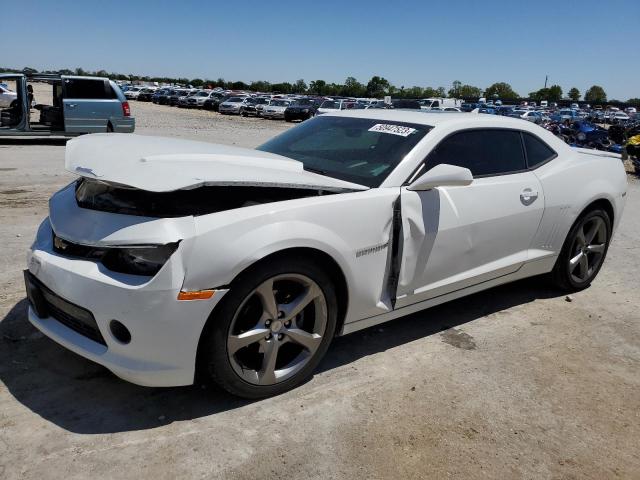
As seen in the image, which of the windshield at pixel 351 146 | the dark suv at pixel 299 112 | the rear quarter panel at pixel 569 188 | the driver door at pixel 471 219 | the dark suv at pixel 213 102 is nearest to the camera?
the driver door at pixel 471 219

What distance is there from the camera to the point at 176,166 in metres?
2.69

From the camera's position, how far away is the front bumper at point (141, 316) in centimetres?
237

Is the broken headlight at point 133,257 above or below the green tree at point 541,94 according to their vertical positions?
below

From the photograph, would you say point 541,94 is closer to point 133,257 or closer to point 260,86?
point 260,86

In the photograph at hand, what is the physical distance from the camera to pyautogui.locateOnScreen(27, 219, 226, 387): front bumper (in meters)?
2.37

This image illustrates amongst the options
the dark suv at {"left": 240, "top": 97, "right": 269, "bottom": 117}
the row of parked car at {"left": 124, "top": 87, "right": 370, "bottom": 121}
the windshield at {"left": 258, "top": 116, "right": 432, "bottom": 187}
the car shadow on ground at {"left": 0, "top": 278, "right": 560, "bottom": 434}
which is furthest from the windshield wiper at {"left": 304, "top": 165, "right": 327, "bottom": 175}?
the dark suv at {"left": 240, "top": 97, "right": 269, "bottom": 117}

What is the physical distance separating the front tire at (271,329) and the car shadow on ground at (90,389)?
0.66ft

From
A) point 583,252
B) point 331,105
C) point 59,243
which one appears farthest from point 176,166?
point 331,105

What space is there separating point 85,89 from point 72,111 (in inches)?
24.9

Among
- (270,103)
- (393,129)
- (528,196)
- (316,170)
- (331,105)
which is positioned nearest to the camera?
(316,170)

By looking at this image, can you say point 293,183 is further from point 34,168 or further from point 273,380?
point 34,168

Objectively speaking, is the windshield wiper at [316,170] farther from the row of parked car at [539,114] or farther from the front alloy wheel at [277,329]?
the row of parked car at [539,114]

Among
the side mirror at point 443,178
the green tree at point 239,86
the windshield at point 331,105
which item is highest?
the green tree at point 239,86

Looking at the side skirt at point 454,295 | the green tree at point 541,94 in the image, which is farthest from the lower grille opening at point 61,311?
the green tree at point 541,94
